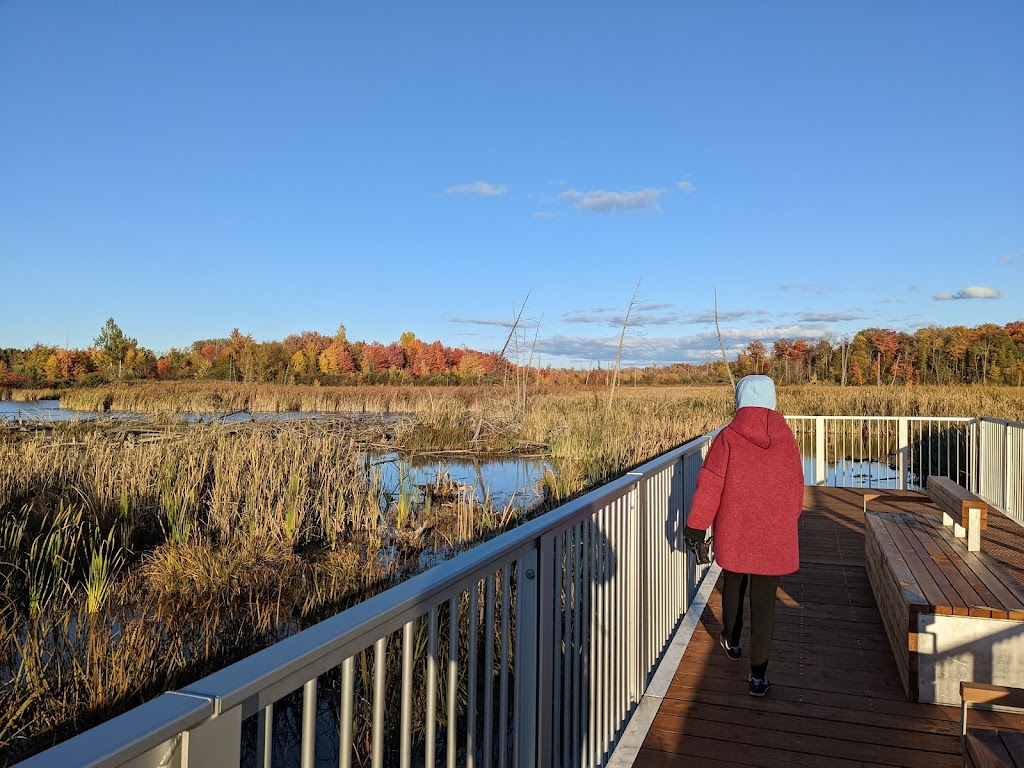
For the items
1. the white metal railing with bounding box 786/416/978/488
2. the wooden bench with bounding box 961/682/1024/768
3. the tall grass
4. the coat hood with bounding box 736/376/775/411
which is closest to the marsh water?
the tall grass

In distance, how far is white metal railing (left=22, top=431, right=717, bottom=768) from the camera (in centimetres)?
88

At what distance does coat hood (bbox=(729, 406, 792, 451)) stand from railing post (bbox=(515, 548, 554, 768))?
5.58 ft

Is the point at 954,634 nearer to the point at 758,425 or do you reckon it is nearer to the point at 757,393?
the point at 758,425

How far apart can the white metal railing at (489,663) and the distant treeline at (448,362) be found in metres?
13.3

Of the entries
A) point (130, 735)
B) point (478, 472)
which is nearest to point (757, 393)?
point (130, 735)

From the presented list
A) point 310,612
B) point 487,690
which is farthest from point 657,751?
point 310,612

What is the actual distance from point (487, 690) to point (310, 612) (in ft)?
12.5

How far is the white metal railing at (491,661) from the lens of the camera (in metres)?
0.88

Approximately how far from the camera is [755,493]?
11.3ft

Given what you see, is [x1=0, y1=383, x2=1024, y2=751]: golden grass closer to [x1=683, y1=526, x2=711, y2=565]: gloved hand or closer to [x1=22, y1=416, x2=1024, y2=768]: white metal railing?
[x1=22, y1=416, x2=1024, y2=768]: white metal railing

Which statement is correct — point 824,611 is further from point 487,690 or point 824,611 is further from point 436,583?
point 436,583

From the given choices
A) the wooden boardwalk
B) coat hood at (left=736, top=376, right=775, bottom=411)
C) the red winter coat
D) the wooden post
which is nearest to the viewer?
the wooden boardwalk

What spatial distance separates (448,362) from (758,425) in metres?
71.9

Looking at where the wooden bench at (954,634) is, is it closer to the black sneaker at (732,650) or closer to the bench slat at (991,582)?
the bench slat at (991,582)
